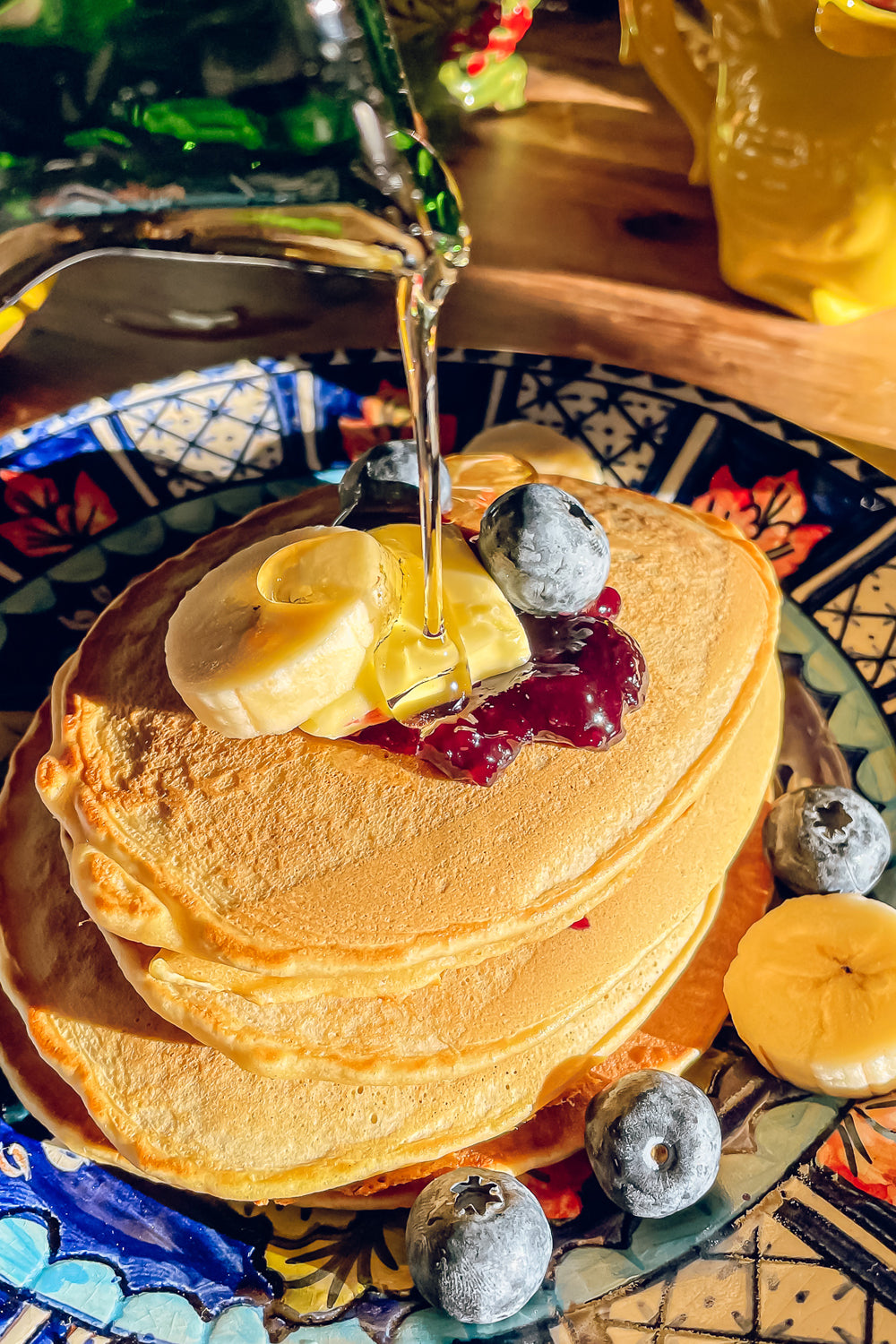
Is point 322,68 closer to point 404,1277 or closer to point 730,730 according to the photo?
point 730,730

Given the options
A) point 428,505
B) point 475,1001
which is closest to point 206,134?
point 428,505

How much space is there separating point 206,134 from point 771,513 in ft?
3.83

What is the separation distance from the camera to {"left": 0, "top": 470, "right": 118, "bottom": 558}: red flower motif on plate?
1.58m

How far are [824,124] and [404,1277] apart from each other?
1.80 m

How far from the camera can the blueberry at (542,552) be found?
1024 mm

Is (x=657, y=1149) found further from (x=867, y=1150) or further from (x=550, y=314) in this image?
(x=550, y=314)

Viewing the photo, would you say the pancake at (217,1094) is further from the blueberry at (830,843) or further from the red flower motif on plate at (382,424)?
the red flower motif on plate at (382,424)

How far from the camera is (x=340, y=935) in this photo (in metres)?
0.96

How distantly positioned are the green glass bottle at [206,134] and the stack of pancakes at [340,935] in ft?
1.78

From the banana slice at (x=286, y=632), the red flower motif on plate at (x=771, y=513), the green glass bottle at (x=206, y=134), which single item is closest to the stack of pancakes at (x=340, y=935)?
the banana slice at (x=286, y=632)

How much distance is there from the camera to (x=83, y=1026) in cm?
107

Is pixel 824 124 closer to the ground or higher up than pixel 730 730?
higher up

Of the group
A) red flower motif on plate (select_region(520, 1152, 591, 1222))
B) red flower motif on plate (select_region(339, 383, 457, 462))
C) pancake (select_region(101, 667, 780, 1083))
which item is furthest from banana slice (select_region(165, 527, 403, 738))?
red flower motif on plate (select_region(339, 383, 457, 462))

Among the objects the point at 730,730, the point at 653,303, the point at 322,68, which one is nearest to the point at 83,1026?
the point at 730,730
